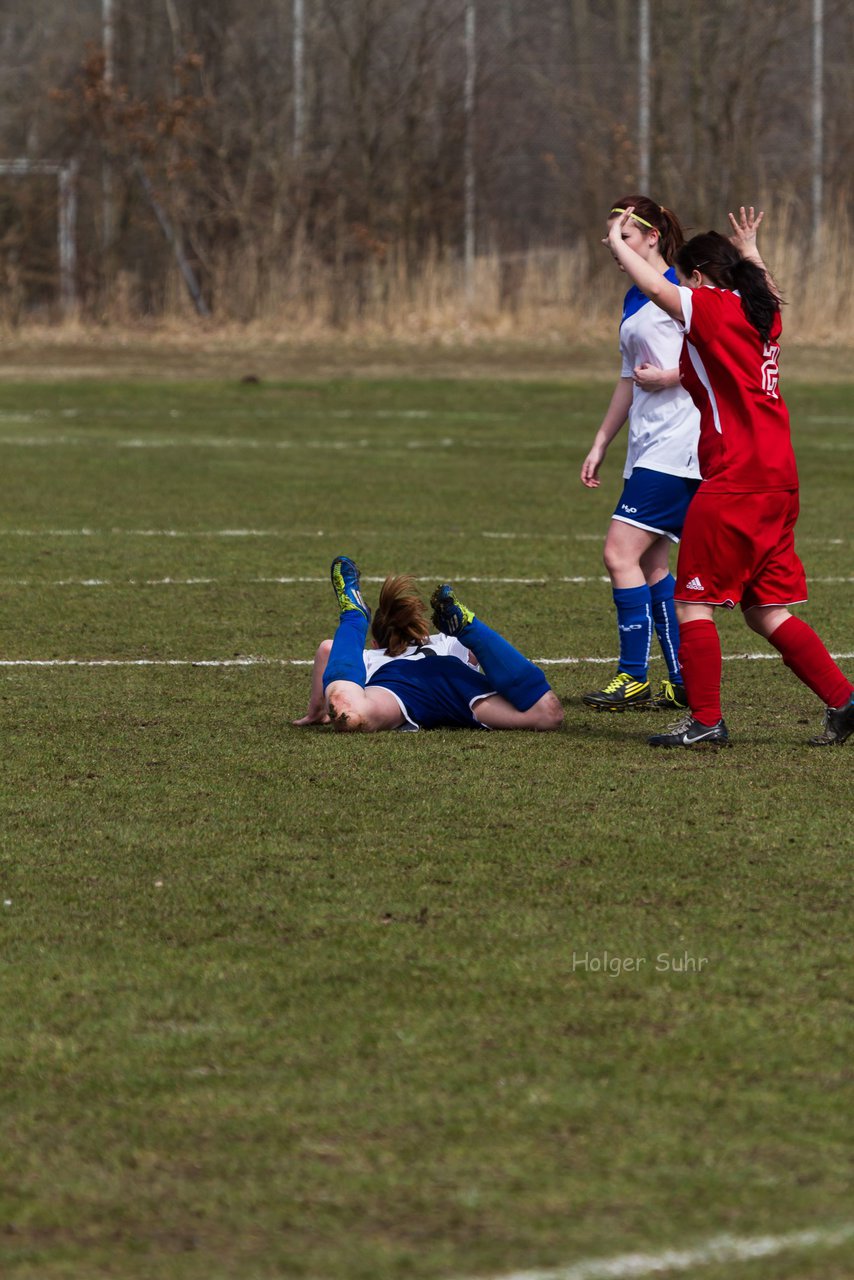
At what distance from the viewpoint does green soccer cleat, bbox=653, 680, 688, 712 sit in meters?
7.60

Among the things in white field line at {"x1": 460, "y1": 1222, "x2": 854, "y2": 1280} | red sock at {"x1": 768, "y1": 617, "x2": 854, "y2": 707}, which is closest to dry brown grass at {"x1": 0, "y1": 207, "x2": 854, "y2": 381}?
red sock at {"x1": 768, "y1": 617, "x2": 854, "y2": 707}

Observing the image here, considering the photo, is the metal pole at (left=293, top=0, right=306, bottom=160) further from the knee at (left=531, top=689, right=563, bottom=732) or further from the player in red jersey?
the player in red jersey

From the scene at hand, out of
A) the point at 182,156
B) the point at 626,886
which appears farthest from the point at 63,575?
the point at 182,156

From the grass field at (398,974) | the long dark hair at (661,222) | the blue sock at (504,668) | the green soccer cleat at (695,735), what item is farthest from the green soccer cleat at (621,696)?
the long dark hair at (661,222)

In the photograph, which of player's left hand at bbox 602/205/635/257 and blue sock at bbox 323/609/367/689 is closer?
player's left hand at bbox 602/205/635/257

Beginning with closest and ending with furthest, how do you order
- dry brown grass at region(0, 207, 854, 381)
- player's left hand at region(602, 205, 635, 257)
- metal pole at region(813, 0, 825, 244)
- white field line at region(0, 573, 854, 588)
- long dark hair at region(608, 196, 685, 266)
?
player's left hand at region(602, 205, 635, 257) → long dark hair at region(608, 196, 685, 266) → white field line at region(0, 573, 854, 588) → dry brown grass at region(0, 207, 854, 381) → metal pole at region(813, 0, 825, 244)

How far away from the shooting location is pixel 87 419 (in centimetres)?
2205

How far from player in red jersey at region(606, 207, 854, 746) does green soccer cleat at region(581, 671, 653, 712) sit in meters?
0.91

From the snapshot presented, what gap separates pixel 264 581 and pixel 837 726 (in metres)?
4.78

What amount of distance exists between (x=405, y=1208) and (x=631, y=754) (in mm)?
3607

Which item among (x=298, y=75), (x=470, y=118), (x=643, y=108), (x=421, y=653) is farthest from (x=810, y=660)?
(x=470, y=118)

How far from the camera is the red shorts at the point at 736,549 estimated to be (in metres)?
6.33

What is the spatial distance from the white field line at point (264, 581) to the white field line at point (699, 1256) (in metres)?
7.63

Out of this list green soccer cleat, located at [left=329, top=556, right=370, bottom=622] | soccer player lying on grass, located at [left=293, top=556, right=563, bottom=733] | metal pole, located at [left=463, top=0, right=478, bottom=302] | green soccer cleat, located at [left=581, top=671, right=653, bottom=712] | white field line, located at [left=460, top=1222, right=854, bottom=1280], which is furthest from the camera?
metal pole, located at [left=463, top=0, right=478, bottom=302]
